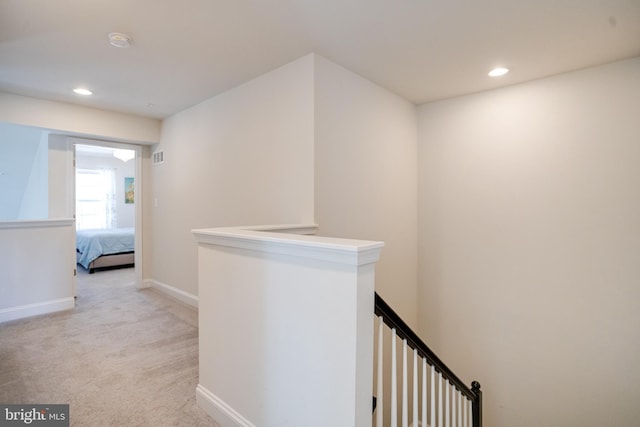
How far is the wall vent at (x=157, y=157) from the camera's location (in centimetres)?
442

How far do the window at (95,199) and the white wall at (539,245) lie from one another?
7.86 m

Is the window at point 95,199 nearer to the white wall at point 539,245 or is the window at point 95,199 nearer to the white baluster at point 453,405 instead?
the white wall at point 539,245

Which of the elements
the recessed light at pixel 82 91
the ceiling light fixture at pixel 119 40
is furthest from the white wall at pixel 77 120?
the ceiling light fixture at pixel 119 40

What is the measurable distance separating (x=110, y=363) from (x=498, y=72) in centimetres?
413

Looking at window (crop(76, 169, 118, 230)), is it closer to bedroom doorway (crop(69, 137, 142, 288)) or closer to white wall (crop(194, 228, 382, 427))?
bedroom doorway (crop(69, 137, 142, 288))

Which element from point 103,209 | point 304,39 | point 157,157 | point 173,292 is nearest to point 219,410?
point 304,39

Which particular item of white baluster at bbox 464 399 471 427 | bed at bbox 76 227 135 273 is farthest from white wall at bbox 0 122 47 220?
white baluster at bbox 464 399 471 427

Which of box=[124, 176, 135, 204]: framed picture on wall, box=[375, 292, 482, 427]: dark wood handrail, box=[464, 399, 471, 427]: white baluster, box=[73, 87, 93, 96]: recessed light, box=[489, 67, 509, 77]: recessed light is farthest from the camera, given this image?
box=[124, 176, 135, 204]: framed picture on wall

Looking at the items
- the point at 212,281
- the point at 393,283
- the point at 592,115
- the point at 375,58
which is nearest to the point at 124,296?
the point at 212,281

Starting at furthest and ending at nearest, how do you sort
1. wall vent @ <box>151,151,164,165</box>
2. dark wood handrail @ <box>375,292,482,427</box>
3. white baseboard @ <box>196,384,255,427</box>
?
wall vent @ <box>151,151,164,165</box> < white baseboard @ <box>196,384,255,427</box> < dark wood handrail @ <box>375,292,482,427</box>

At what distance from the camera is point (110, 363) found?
2.45m

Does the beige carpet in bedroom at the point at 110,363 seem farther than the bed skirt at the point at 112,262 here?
No

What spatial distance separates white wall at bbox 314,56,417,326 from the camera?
8.41 ft

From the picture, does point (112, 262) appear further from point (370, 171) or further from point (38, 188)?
point (370, 171)
